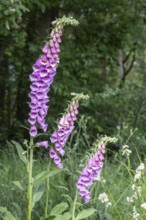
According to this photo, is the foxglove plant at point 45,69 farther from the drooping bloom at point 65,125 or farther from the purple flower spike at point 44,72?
the drooping bloom at point 65,125

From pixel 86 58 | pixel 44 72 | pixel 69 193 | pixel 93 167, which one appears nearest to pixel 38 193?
pixel 93 167

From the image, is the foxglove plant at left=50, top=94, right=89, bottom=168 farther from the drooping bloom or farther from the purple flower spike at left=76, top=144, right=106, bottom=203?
the purple flower spike at left=76, top=144, right=106, bottom=203

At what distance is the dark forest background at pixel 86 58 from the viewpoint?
Result: 23.0 feet

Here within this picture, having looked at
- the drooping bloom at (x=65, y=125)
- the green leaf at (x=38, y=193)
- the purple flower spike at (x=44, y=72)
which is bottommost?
the green leaf at (x=38, y=193)

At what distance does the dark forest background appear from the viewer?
23.0 feet

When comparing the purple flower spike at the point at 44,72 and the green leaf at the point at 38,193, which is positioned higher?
the purple flower spike at the point at 44,72

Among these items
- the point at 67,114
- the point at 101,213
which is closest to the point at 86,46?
the point at 101,213

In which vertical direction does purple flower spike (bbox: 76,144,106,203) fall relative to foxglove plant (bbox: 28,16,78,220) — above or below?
below

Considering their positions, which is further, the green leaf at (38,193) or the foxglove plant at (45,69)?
the green leaf at (38,193)

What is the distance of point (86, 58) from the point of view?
7.45m

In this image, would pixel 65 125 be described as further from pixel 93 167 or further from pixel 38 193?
pixel 38 193

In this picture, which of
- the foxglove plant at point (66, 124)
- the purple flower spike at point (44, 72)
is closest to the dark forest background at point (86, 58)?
the foxglove plant at point (66, 124)

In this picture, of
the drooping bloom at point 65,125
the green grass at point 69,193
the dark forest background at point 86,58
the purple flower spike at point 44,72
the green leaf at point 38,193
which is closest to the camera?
the purple flower spike at point 44,72

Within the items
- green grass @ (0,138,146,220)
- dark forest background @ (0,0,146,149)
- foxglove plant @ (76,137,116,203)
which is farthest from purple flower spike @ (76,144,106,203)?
dark forest background @ (0,0,146,149)
